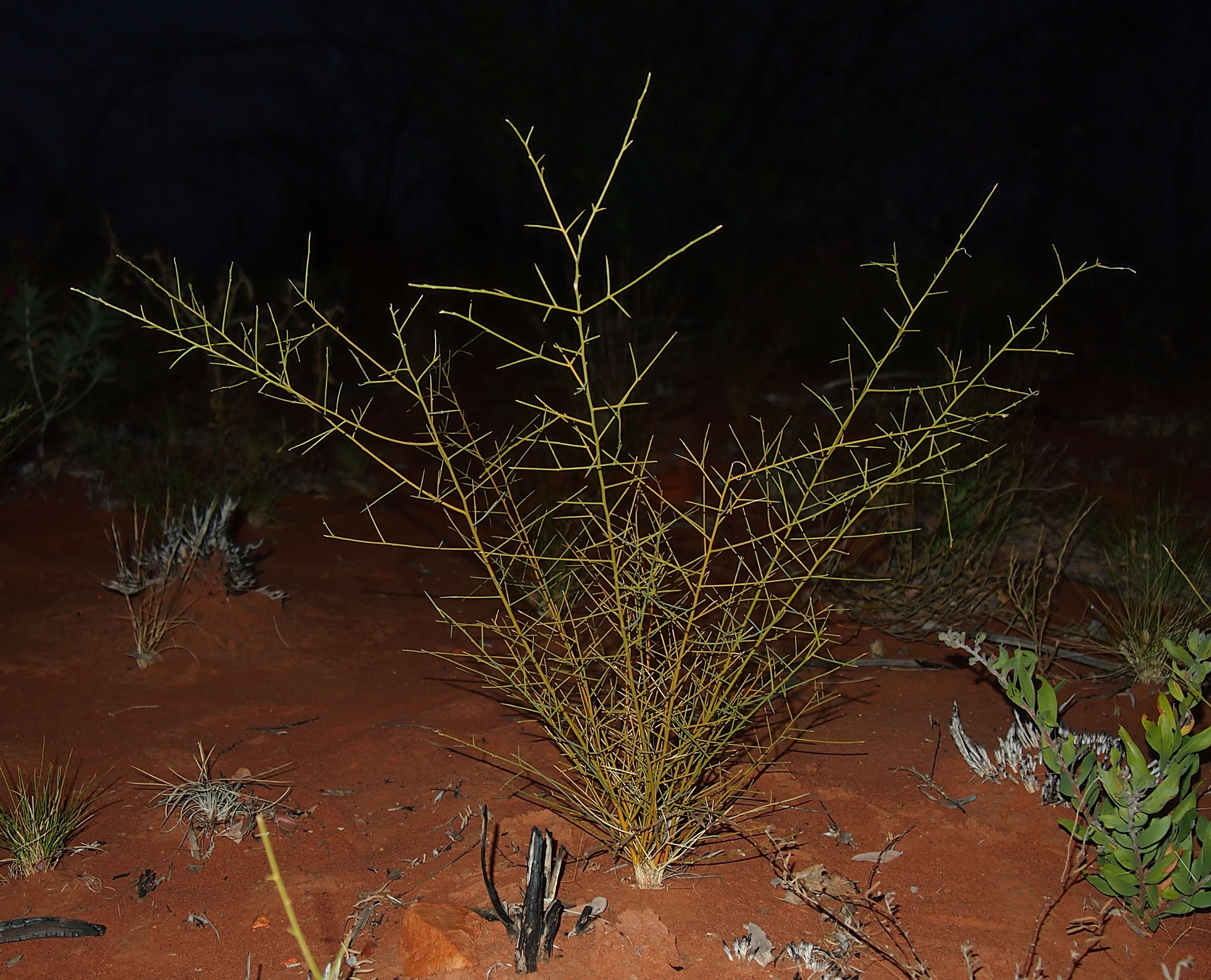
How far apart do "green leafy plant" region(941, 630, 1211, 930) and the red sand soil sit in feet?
0.25

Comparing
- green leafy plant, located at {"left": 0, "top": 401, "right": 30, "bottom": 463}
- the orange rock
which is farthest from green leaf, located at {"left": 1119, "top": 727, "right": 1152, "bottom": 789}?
green leafy plant, located at {"left": 0, "top": 401, "right": 30, "bottom": 463}

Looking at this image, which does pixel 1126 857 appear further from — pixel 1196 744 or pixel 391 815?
pixel 391 815

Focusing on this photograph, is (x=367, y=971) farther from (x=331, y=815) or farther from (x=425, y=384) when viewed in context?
(x=425, y=384)

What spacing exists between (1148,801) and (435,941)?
1248 millimetres

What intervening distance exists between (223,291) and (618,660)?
4.52m

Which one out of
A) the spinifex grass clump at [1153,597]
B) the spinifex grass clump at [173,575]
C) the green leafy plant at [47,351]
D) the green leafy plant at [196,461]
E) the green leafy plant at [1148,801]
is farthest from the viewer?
the green leafy plant at [47,351]

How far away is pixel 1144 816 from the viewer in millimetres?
1795

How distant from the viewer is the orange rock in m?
1.69

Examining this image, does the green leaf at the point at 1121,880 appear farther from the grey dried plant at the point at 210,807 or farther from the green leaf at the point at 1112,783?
the grey dried plant at the point at 210,807

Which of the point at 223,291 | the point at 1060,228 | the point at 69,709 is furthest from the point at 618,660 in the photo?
the point at 1060,228

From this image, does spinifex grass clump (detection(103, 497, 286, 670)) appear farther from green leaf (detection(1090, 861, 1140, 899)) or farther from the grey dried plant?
green leaf (detection(1090, 861, 1140, 899))

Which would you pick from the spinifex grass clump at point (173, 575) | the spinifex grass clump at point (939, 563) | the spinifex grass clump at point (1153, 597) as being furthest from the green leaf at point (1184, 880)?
the spinifex grass clump at point (173, 575)

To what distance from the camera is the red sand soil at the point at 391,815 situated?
1.80 metres

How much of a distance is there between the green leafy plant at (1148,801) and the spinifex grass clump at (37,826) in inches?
71.3
